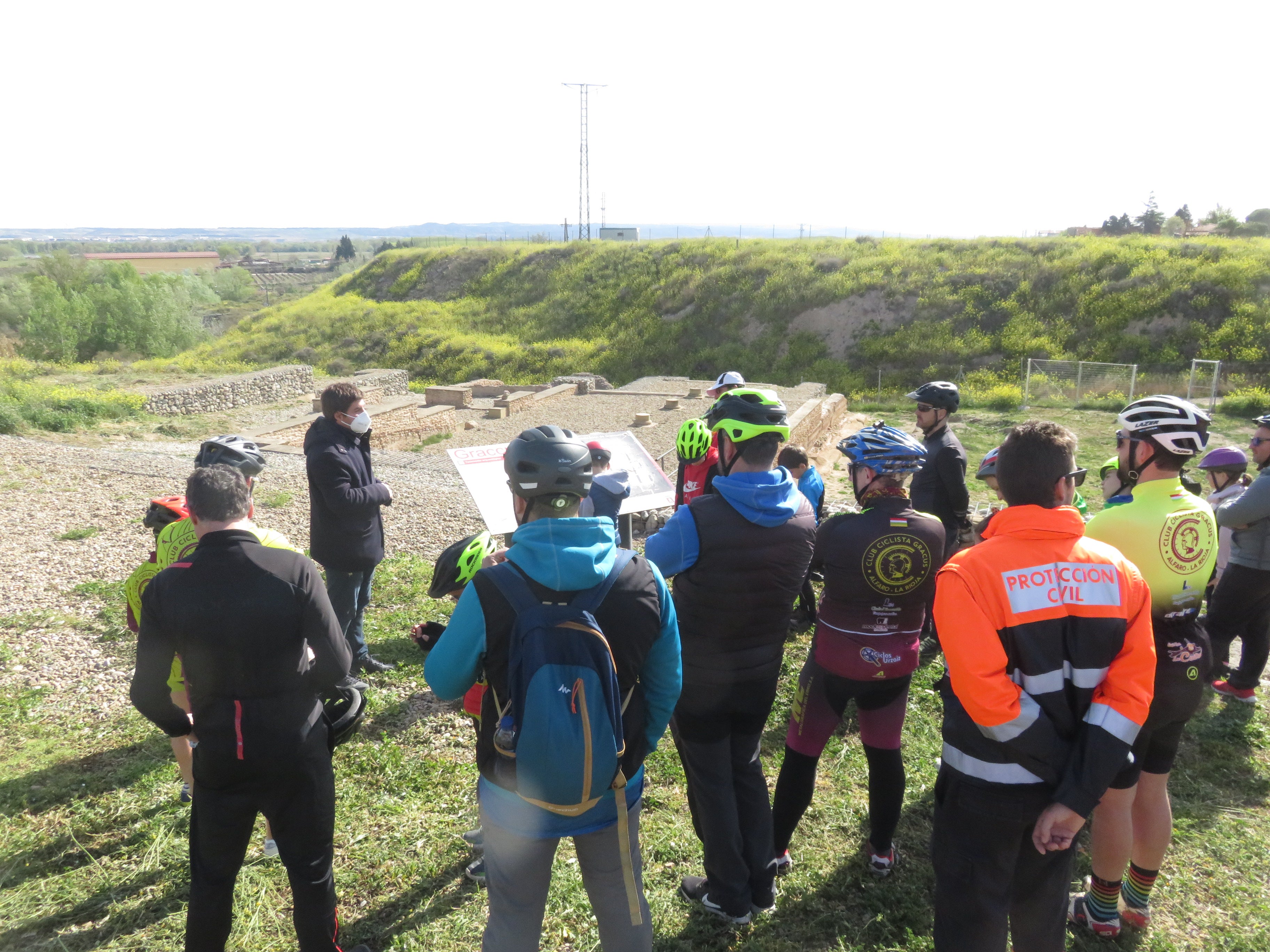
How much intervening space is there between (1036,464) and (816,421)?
13.6m

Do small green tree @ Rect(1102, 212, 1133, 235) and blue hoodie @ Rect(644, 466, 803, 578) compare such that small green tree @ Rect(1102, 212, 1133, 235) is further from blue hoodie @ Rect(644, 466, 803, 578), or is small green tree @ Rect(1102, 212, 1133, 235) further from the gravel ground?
blue hoodie @ Rect(644, 466, 803, 578)

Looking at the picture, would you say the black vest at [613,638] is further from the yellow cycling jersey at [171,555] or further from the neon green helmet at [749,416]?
the yellow cycling jersey at [171,555]

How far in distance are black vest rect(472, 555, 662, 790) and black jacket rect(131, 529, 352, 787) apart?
0.75 m

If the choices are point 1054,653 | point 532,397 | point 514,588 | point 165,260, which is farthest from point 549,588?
point 165,260

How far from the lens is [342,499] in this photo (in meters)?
4.81

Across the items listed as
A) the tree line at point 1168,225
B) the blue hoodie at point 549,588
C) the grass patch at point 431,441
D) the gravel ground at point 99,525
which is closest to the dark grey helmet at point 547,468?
the blue hoodie at point 549,588

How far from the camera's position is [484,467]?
6.14m

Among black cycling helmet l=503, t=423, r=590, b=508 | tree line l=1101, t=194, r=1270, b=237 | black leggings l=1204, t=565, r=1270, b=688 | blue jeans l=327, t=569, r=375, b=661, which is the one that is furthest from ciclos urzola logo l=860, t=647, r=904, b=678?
tree line l=1101, t=194, r=1270, b=237

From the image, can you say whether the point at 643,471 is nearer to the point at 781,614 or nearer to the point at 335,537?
the point at 335,537

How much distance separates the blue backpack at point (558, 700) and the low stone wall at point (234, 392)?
20808 mm

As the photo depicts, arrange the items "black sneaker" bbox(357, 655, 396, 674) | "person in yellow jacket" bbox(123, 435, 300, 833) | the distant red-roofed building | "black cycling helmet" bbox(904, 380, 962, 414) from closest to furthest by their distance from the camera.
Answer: "person in yellow jacket" bbox(123, 435, 300, 833)
"black cycling helmet" bbox(904, 380, 962, 414)
"black sneaker" bbox(357, 655, 396, 674)
the distant red-roofed building

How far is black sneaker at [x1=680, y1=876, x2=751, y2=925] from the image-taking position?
10.9 ft

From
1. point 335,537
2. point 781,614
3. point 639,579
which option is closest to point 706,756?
point 781,614

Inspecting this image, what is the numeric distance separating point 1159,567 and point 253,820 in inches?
134
